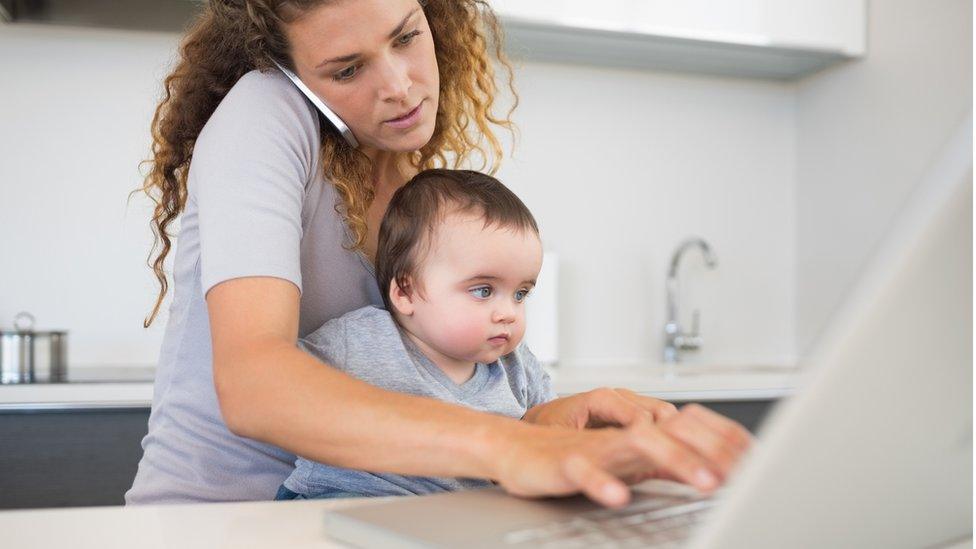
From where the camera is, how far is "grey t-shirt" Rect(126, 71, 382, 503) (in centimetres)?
99

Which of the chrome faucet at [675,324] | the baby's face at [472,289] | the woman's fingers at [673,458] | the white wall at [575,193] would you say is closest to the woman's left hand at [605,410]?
the baby's face at [472,289]

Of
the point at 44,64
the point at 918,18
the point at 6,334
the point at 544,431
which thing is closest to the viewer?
the point at 544,431

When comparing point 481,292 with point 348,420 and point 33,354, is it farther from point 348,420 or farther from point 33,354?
point 33,354

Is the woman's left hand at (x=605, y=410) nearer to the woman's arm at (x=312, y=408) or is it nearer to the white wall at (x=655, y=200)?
the woman's arm at (x=312, y=408)

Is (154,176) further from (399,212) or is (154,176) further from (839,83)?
(839,83)

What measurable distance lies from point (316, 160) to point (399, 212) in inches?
4.8

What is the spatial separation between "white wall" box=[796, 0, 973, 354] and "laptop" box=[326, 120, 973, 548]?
196 cm

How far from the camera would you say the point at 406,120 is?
1.26 metres

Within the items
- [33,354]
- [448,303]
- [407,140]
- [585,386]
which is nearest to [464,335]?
[448,303]

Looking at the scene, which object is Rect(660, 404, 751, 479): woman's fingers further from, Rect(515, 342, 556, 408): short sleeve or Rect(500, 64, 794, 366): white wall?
Rect(500, 64, 794, 366): white wall

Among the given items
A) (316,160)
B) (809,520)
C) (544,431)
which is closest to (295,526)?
→ (544,431)

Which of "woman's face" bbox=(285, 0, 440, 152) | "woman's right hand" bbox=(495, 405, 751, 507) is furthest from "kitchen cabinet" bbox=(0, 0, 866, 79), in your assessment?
"woman's right hand" bbox=(495, 405, 751, 507)

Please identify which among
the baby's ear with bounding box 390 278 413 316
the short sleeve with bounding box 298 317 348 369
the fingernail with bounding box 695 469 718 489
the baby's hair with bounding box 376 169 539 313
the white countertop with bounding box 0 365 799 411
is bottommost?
the white countertop with bounding box 0 365 799 411

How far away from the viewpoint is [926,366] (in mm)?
449
